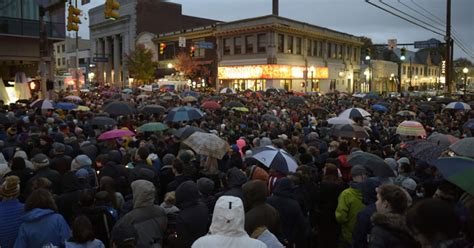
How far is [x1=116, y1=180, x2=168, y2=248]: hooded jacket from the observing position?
196 inches

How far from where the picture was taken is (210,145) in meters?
8.19

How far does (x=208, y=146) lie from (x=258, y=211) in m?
3.48

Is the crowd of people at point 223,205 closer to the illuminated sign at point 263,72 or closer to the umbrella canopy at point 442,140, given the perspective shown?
the umbrella canopy at point 442,140

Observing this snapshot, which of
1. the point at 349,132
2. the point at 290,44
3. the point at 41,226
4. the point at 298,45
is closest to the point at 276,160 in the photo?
the point at 41,226

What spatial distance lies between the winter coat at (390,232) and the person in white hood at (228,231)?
1309mm

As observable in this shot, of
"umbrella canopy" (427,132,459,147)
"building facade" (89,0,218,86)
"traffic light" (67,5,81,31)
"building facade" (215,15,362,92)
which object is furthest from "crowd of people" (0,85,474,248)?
"building facade" (89,0,218,86)

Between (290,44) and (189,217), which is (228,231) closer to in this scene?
(189,217)

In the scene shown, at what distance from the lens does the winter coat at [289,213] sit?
18.3ft

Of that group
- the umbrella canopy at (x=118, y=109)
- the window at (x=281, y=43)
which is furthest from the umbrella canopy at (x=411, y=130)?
the window at (x=281, y=43)

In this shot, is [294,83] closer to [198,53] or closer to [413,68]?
[198,53]

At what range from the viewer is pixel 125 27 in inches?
2926

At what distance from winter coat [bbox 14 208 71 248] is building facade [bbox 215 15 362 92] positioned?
149ft

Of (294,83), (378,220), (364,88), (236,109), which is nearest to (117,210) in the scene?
(378,220)

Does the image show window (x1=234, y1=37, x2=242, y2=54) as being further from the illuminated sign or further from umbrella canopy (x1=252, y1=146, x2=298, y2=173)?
umbrella canopy (x1=252, y1=146, x2=298, y2=173)
